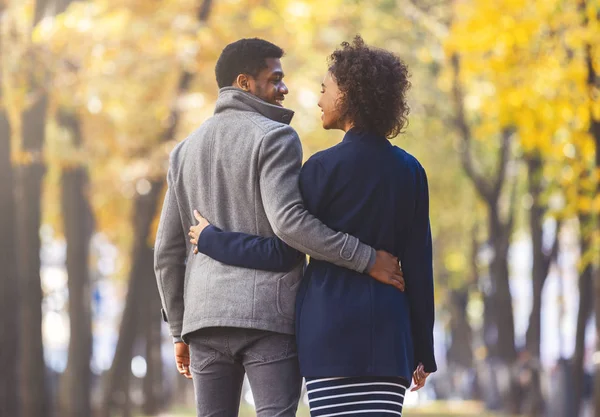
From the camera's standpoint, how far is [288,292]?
458 centimetres

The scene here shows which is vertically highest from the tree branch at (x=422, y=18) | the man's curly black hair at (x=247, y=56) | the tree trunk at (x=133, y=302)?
the tree branch at (x=422, y=18)

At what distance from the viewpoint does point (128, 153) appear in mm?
20047

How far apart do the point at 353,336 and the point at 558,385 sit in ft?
47.8

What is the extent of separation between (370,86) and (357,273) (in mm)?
697

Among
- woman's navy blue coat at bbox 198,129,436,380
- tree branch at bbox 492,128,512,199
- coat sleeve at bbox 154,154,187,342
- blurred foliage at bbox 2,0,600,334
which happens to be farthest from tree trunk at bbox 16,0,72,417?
tree branch at bbox 492,128,512,199

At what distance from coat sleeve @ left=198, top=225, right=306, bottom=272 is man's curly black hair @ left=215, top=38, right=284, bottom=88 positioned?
0.66 metres

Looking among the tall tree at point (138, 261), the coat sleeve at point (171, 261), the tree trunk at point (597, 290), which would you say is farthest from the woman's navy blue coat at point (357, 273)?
the tall tree at point (138, 261)

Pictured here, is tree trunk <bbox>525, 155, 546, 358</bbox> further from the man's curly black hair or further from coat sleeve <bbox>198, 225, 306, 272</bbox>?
coat sleeve <bbox>198, 225, 306, 272</bbox>

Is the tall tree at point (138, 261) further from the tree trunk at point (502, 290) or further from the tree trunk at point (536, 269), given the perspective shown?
the tree trunk at point (502, 290)

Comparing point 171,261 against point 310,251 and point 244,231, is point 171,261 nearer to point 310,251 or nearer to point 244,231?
point 244,231

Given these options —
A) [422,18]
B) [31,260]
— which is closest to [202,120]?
[422,18]

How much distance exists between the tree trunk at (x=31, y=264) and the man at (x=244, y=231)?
9725 mm

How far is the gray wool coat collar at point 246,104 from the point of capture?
4840mm

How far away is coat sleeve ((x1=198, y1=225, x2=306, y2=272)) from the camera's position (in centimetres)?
458
